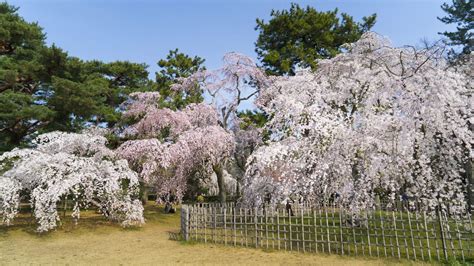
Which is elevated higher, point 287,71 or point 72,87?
point 287,71

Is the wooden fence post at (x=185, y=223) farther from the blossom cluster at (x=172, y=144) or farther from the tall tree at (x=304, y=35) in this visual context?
the tall tree at (x=304, y=35)

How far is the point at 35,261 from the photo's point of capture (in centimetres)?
762

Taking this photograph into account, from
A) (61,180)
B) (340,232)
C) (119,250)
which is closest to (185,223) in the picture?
(119,250)

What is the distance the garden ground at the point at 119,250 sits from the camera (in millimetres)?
7371

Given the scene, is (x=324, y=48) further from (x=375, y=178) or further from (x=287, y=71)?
(x=375, y=178)

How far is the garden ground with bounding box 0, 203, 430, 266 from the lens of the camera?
7371mm

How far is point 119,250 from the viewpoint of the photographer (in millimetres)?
9008

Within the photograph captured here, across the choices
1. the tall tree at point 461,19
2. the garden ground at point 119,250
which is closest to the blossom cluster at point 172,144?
the garden ground at point 119,250

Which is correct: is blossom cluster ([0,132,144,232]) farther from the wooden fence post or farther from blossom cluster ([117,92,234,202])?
the wooden fence post

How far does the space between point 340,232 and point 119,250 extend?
630 cm

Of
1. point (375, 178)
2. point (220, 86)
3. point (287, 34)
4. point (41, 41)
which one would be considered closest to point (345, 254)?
point (375, 178)

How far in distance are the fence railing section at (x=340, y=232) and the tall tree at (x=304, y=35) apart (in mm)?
10284

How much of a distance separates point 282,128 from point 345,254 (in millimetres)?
4424

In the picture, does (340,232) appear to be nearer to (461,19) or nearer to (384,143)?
(384,143)
